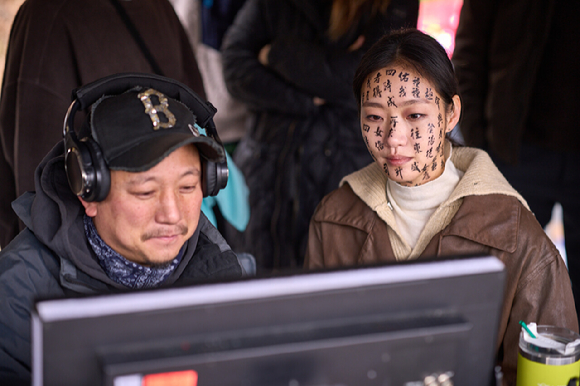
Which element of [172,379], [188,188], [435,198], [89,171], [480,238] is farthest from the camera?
[435,198]

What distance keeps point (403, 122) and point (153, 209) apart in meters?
0.73

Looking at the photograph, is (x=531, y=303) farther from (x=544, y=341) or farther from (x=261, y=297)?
(x=261, y=297)

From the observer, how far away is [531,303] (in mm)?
1368

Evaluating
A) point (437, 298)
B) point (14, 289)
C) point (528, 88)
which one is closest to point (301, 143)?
point (528, 88)

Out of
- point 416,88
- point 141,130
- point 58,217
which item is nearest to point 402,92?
point 416,88

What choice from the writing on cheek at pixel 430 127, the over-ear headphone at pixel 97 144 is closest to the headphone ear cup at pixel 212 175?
the over-ear headphone at pixel 97 144

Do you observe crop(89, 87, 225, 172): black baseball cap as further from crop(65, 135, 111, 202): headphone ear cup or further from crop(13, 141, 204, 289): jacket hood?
crop(13, 141, 204, 289): jacket hood

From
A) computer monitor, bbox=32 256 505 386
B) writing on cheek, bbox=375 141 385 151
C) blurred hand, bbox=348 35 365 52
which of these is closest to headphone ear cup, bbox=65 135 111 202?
computer monitor, bbox=32 256 505 386

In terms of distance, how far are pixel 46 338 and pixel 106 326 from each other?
0.06 metres

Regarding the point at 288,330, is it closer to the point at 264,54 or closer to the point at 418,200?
the point at 418,200

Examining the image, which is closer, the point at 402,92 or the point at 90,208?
the point at 90,208

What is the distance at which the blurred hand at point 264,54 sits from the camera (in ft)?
7.99

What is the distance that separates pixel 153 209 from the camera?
45.1 inches

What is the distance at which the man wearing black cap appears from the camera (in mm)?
1099
